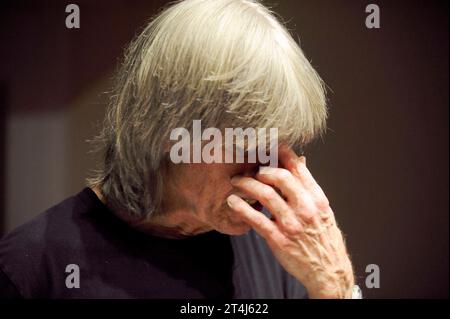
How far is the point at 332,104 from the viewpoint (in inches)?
36.7

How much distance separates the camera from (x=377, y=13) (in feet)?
3.09

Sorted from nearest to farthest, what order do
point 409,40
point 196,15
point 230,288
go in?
point 196,15
point 230,288
point 409,40

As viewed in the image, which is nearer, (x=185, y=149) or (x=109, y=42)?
(x=185, y=149)

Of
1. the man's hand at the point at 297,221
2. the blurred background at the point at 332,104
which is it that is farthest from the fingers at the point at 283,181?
the blurred background at the point at 332,104

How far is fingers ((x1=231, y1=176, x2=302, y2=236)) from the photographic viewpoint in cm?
72

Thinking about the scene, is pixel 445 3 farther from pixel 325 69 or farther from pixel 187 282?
pixel 187 282

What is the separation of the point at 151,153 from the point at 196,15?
19 cm

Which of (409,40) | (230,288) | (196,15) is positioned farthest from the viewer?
(409,40)

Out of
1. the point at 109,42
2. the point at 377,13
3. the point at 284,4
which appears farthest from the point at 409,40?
the point at 109,42

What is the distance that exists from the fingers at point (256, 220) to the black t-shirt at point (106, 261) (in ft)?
0.45

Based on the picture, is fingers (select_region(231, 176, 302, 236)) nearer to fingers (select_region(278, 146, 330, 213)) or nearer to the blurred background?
fingers (select_region(278, 146, 330, 213))

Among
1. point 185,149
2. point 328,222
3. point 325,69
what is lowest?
point 328,222

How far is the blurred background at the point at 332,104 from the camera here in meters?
0.90
